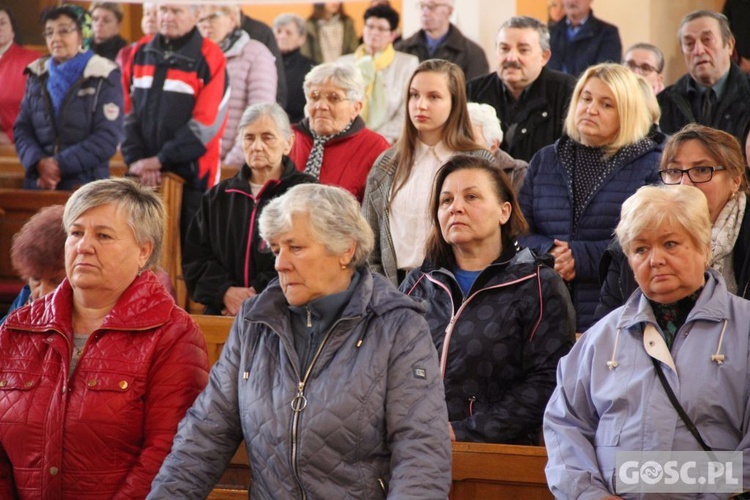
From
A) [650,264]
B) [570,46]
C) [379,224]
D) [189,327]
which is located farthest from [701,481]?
[570,46]

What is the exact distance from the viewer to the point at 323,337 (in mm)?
2873

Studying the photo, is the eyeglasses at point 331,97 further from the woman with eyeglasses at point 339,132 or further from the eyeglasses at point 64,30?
the eyeglasses at point 64,30

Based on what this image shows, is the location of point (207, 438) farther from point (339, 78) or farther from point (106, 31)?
point (106, 31)

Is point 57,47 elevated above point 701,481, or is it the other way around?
point 57,47

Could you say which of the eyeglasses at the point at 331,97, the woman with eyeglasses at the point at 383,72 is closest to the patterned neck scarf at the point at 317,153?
the eyeglasses at the point at 331,97

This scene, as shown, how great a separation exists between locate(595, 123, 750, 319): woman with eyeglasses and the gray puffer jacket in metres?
0.90

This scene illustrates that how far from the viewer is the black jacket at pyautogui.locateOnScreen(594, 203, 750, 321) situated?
351 centimetres

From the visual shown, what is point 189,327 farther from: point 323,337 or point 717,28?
point 717,28

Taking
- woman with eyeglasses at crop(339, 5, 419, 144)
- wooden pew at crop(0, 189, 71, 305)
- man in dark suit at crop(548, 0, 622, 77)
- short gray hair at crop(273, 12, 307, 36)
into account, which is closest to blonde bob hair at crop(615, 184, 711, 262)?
woman with eyeglasses at crop(339, 5, 419, 144)

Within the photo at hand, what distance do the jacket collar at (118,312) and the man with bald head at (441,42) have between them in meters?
4.38

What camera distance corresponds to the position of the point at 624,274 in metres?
3.52

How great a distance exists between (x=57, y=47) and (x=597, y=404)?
16.5ft

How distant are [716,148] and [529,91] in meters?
1.94

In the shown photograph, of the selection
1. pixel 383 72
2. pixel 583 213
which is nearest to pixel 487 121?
pixel 583 213
